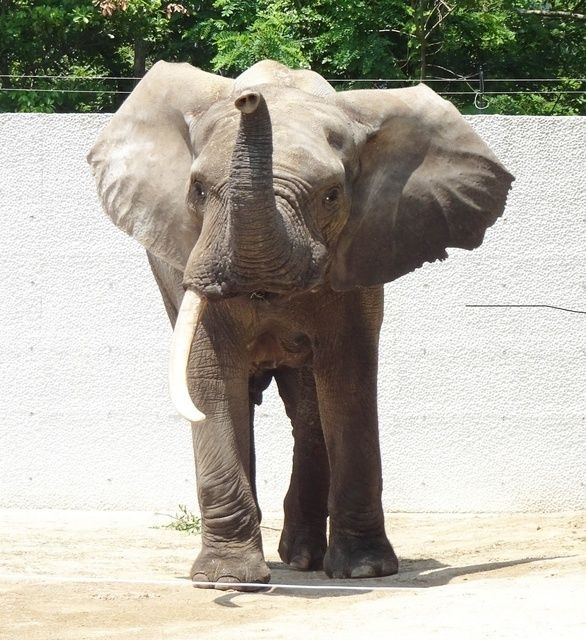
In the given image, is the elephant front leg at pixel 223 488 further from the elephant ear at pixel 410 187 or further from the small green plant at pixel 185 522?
the small green plant at pixel 185 522

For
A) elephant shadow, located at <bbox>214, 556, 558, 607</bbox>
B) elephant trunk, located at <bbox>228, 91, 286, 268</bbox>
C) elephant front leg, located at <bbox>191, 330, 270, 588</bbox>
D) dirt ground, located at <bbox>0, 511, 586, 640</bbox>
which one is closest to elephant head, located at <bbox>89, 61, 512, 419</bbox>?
elephant trunk, located at <bbox>228, 91, 286, 268</bbox>

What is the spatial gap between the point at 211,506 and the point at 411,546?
175 centimetres

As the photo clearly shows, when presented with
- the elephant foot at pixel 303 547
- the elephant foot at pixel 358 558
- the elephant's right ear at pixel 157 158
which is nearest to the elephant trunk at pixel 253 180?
the elephant's right ear at pixel 157 158

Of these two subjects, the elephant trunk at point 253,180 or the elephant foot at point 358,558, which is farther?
the elephant foot at point 358,558

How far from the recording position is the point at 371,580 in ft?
21.1

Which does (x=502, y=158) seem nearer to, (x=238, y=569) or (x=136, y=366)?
(x=136, y=366)

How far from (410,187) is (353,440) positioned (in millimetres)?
1042

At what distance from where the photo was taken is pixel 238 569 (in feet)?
19.9

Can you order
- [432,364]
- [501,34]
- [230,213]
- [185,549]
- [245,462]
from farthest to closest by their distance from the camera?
[501,34], [432,364], [185,549], [245,462], [230,213]

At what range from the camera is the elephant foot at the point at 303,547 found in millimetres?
6973

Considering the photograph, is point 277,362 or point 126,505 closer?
point 277,362

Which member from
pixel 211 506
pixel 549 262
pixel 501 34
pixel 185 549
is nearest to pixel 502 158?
pixel 549 262

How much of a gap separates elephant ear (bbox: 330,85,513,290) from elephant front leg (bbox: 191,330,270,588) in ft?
2.01

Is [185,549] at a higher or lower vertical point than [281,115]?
lower
